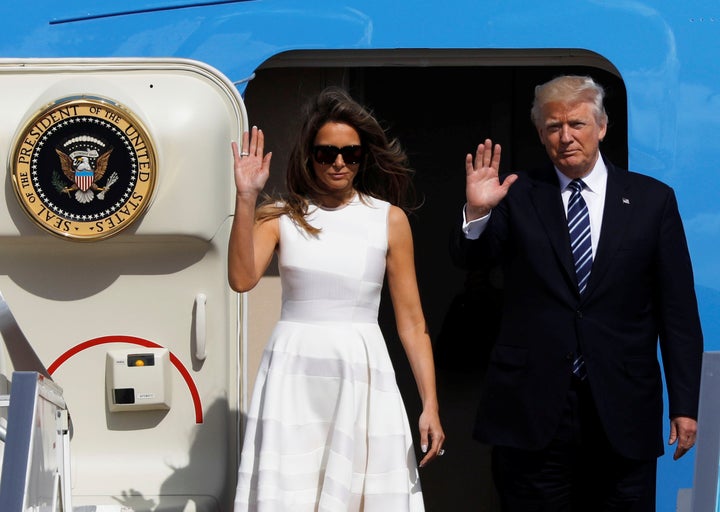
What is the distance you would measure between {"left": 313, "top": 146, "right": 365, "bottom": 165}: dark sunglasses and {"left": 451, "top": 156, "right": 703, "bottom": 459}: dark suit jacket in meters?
0.34

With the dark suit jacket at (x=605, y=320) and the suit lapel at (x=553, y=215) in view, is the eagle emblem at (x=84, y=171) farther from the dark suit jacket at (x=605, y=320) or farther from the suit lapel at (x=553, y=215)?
the suit lapel at (x=553, y=215)

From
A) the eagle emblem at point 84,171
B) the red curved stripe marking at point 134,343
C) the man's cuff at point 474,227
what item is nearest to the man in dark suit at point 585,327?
the man's cuff at point 474,227

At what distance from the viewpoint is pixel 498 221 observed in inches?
131

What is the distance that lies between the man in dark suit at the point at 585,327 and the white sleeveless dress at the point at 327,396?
0.28 metres

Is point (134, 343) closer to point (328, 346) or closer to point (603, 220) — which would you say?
point (328, 346)

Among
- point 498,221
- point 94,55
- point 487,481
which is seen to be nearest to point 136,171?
point 94,55

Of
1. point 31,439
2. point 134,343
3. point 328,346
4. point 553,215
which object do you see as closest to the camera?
point 31,439

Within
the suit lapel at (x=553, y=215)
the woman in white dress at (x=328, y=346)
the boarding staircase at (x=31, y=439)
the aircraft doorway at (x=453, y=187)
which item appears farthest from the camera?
the aircraft doorway at (x=453, y=187)

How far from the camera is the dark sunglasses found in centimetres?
321

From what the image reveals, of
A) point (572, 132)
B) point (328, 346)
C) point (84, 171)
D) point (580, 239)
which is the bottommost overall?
point (328, 346)

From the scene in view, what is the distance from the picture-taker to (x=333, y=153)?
3.21 metres

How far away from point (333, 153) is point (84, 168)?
0.77 m

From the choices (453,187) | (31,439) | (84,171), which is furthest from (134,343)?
(453,187)

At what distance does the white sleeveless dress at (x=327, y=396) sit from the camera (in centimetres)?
315
